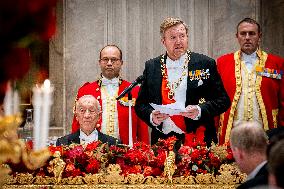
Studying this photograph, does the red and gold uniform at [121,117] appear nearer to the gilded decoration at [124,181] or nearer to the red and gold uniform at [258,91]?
the red and gold uniform at [258,91]

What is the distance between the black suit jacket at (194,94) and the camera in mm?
4020

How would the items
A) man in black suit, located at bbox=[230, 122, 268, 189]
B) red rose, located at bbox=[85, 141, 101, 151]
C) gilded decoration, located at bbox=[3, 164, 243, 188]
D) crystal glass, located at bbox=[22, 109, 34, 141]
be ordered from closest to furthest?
1. man in black suit, located at bbox=[230, 122, 268, 189]
2. gilded decoration, located at bbox=[3, 164, 243, 188]
3. red rose, located at bbox=[85, 141, 101, 151]
4. crystal glass, located at bbox=[22, 109, 34, 141]

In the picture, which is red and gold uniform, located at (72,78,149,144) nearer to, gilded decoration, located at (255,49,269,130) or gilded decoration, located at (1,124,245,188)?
gilded decoration, located at (255,49,269,130)

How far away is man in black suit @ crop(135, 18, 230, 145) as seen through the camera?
159 inches

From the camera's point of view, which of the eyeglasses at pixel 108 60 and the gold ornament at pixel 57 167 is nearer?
the gold ornament at pixel 57 167

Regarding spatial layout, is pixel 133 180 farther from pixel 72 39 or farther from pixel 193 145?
pixel 72 39

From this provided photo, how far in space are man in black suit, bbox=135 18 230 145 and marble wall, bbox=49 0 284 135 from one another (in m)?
1.81

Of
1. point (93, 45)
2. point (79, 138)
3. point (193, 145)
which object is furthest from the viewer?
point (93, 45)

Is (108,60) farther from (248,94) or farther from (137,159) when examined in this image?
(137,159)

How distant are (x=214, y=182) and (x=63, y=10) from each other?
3542mm

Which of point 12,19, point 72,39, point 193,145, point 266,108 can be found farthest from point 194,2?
point 12,19

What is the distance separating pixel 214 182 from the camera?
3.10m

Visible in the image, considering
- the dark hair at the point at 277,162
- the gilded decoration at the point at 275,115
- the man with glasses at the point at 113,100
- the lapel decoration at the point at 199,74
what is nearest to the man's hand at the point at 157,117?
the lapel decoration at the point at 199,74

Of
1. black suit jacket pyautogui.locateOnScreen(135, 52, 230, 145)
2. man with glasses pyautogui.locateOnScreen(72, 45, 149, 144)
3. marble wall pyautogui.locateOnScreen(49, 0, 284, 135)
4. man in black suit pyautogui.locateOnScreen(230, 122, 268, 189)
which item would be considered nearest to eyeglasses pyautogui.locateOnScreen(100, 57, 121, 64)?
man with glasses pyautogui.locateOnScreen(72, 45, 149, 144)
